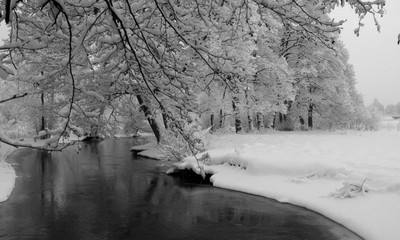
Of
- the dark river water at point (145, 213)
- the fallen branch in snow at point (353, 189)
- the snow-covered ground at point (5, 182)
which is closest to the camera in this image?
the dark river water at point (145, 213)

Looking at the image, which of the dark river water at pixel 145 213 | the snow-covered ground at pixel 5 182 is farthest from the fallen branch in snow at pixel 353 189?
the snow-covered ground at pixel 5 182

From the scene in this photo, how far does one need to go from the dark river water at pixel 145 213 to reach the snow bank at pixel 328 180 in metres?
0.41

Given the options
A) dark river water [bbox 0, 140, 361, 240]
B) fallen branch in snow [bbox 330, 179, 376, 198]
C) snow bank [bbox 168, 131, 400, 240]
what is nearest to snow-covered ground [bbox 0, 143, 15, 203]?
dark river water [bbox 0, 140, 361, 240]

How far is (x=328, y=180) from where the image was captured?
349 inches

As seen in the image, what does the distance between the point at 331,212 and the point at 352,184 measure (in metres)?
0.94

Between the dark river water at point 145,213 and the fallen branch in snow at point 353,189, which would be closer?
the dark river water at point 145,213

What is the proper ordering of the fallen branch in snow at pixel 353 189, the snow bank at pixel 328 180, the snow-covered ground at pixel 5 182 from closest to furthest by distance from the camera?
the snow bank at pixel 328 180 < the fallen branch in snow at pixel 353 189 < the snow-covered ground at pixel 5 182

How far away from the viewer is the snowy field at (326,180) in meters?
6.60

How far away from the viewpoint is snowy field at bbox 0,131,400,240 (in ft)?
21.6

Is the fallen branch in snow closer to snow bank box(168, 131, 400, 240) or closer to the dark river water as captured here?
snow bank box(168, 131, 400, 240)

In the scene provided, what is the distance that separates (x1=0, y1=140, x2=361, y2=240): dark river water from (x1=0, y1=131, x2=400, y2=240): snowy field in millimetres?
368

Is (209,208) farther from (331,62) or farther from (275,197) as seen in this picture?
(331,62)

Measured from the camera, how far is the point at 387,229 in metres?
5.93

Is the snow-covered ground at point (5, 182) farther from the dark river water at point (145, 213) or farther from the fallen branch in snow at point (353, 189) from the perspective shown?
the fallen branch in snow at point (353, 189)
